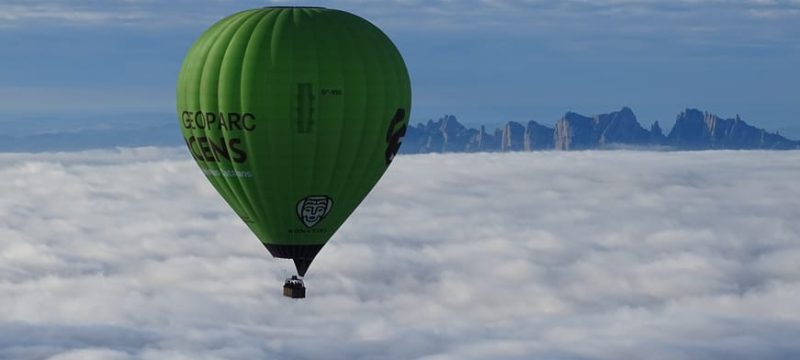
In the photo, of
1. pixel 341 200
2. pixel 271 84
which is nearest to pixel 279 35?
pixel 271 84

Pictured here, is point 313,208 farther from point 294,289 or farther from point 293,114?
point 293,114

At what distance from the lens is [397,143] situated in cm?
10162

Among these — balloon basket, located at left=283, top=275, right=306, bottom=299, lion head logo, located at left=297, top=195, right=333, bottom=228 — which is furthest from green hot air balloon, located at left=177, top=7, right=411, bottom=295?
balloon basket, located at left=283, top=275, right=306, bottom=299

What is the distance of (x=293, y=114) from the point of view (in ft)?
319

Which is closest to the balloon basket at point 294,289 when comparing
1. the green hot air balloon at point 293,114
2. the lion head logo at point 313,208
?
the green hot air balloon at point 293,114

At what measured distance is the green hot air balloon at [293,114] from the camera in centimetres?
9731

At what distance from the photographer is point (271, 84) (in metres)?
97.1

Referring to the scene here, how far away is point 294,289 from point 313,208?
3895 millimetres

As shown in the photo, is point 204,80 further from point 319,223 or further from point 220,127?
point 319,223

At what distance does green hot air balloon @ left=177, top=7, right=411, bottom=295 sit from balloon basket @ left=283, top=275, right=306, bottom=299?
601 mm

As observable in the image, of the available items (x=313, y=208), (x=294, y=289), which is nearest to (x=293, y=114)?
(x=313, y=208)

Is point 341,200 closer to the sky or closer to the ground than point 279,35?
closer to the ground

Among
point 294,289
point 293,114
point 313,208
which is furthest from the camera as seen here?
point 313,208

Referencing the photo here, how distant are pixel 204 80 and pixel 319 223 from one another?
8626 mm
